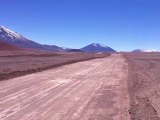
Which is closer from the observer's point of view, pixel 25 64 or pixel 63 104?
pixel 63 104

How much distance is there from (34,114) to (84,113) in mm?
1701

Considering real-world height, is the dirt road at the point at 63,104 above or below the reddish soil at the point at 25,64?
below

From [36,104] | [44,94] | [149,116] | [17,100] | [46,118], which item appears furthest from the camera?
[44,94]

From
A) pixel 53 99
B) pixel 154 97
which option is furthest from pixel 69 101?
pixel 154 97

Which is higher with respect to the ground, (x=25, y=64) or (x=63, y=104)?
(x=25, y=64)

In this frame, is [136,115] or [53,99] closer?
[136,115]

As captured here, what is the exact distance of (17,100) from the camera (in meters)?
14.1

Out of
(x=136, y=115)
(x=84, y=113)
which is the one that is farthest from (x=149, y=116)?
(x=84, y=113)

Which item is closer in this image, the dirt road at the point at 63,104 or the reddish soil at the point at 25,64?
the dirt road at the point at 63,104

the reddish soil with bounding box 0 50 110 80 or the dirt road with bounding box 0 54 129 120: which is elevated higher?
the reddish soil with bounding box 0 50 110 80

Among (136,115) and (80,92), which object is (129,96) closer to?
(80,92)

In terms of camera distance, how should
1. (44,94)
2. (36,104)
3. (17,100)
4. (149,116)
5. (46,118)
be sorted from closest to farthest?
(46,118) < (149,116) < (36,104) < (17,100) < (44,94)

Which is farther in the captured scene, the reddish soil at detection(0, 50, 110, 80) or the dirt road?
the reddish soil at detection(0, 50, 110, 80)

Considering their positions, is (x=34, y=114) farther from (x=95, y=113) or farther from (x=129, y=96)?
(x=129, y=96)
